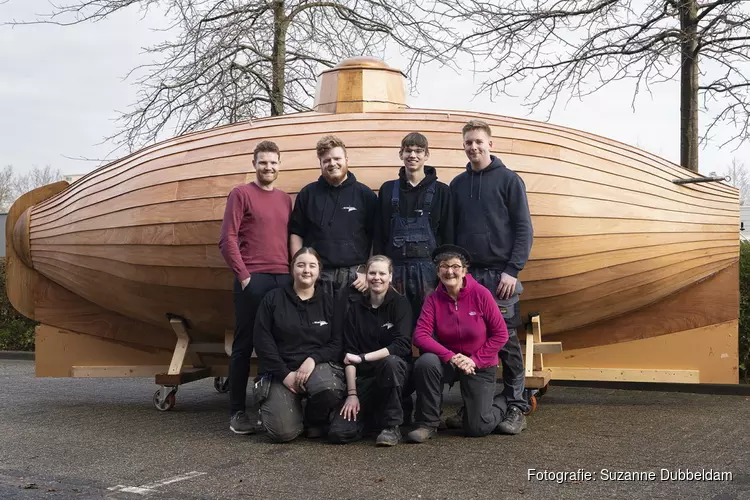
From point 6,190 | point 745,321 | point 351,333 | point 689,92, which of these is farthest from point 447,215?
point 6,190

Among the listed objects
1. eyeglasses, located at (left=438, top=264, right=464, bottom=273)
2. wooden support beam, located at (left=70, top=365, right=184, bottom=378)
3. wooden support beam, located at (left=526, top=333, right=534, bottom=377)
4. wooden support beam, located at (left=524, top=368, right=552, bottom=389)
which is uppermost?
eyeglasses, located at (left=438, top=264, right=464, bottom=273)

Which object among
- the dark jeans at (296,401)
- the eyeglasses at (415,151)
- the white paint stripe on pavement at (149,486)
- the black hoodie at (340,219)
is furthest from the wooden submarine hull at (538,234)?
the white paint stripe on pavement at (149,486)

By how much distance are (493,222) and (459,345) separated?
0.75 metres

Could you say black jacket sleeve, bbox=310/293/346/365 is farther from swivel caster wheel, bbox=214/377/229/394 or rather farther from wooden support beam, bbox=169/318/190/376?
swivel caster wheel, bbox=214/377/229/394

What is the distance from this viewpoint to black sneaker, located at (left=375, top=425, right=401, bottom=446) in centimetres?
475

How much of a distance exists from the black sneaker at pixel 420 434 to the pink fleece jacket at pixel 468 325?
0.39 meters

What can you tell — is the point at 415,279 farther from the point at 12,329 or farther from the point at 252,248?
the point at 12,329

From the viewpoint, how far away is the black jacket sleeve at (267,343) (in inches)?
194

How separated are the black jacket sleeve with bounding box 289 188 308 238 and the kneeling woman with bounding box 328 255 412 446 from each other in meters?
0.56

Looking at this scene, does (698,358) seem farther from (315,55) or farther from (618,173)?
(315,55)

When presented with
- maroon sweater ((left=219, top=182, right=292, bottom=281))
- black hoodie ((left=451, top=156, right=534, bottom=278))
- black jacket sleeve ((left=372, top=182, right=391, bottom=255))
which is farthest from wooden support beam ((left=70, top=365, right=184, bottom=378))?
black hoodie ((left=451, top=156, right=534, bottom=278))

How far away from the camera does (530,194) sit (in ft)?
18.2

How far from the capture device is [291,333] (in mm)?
4977

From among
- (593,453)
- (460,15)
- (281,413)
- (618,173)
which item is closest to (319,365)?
(281,413)
